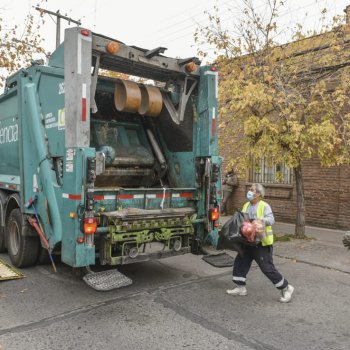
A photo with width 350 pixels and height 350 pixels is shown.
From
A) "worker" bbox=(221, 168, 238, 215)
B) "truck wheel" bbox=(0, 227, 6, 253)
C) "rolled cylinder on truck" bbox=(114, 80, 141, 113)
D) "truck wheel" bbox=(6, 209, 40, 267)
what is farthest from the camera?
"worker" bbox=(221, 168, 238, 215)

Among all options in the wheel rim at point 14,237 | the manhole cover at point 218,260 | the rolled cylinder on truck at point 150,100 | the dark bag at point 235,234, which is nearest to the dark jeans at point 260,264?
the dark bag at point 235,234

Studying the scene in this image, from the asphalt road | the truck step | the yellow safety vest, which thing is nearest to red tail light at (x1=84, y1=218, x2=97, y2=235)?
the truck step

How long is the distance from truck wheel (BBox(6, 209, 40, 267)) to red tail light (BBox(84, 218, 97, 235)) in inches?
61.1

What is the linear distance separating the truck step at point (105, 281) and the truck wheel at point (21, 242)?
1.54 metres

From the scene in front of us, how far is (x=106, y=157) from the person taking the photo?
5309 mm

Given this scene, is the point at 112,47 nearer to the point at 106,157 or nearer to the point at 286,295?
the point at 106,157

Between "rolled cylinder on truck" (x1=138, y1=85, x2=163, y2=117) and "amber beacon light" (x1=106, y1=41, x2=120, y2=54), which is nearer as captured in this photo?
"amber beacon light" (x1=106, y1=41, x2=120, y2=54)

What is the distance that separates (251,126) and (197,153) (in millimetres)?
2011

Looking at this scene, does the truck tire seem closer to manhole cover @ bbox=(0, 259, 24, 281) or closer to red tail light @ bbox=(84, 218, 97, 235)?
manhole cover @ bbox=(0, 259, 24, 281)

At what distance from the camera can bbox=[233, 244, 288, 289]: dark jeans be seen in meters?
4.43

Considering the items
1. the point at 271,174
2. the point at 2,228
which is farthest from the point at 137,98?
the point at 271,174

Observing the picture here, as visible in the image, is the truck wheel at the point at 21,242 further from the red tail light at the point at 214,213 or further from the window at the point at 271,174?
the window at the point at 271,174

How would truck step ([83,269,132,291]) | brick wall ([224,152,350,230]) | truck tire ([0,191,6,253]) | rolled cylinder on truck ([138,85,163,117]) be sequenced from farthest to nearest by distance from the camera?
brick wall ([224,152,350,230])
truck tire ([0,191,6,253])
rolled cylinder on truck ([138,85,163,117])
truck step ([83,269,132,291])

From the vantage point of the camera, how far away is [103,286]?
427 centimetres
